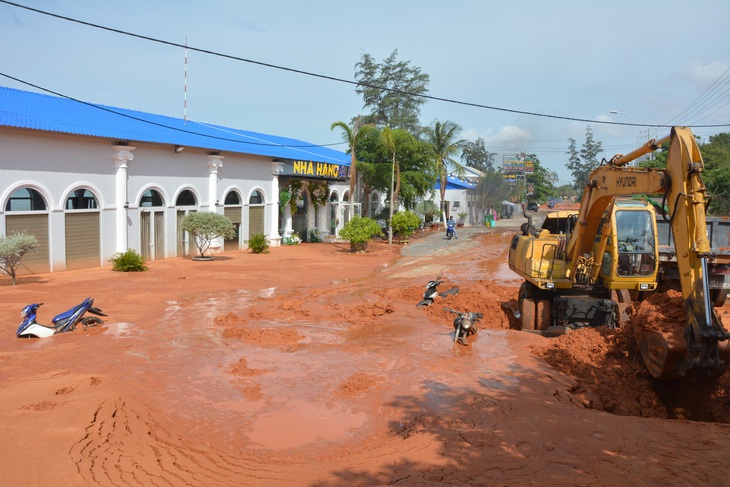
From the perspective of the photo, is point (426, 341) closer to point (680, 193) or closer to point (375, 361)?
point (375, 361)

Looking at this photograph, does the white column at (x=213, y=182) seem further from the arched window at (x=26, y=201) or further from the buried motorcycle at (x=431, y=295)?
the buried motorcycle at (x=431, y=295)

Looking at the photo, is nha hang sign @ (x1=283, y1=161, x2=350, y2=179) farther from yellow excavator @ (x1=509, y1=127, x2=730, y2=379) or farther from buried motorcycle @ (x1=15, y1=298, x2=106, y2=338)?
buried motorcycle @ (x1=15, y1=298, x2=106, y2=338)

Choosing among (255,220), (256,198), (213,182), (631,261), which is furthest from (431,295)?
(256,198)

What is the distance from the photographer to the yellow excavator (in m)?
7.03

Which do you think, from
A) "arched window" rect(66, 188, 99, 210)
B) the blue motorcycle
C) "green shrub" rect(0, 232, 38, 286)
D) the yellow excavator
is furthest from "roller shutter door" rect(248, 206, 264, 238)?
the yellow excavator

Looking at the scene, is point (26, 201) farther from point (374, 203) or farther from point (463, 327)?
point (374, 203)

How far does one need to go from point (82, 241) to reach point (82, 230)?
0.37 metres

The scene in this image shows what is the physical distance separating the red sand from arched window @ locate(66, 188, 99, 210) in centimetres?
560

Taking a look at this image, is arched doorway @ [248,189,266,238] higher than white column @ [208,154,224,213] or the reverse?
the reverse

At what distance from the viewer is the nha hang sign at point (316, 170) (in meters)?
31.1

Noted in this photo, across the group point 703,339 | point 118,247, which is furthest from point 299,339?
point 118,247

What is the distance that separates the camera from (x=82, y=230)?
19953mm

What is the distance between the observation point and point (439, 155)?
146ft

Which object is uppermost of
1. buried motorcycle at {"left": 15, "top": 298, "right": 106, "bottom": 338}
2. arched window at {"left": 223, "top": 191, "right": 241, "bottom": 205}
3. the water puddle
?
arched window at {"left": 223, "top": 191, "right": 241, "bottom": 205}
